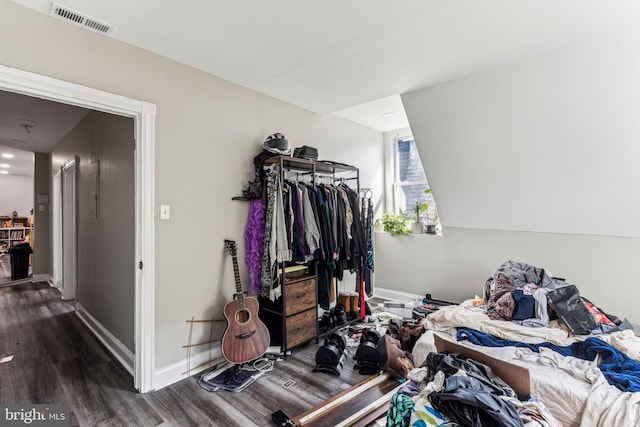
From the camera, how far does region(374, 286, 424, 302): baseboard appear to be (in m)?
4.30

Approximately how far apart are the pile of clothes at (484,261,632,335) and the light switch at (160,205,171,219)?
2658 millimetres

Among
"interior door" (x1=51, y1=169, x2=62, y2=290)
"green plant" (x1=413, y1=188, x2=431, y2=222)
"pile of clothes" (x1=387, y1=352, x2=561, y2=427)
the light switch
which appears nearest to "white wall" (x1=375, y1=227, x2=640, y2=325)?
"green plant" (x1=413, y1=188, x2=431, y2=222)

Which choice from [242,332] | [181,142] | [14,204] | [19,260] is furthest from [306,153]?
[14,204]

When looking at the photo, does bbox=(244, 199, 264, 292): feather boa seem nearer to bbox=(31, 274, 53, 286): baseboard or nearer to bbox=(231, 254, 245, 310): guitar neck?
bbox=(231, 254, 245, 310): guitar neck

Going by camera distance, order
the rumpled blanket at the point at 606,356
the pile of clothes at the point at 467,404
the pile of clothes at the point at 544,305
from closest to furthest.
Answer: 1. the pile of clothes at the point at 467,404
2. the rumpled blanket at the point at 606,356
3. the pile of clothes at the point at 544,305

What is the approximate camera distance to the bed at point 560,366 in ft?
4.75

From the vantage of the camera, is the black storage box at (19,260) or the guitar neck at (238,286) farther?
the black storage box at (19,260)

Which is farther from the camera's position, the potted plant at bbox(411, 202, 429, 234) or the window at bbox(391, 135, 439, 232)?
the window at bbox(391, 135, 439, 232)

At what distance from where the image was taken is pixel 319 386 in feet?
7.52

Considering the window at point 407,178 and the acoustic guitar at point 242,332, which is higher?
the window at point 407,178

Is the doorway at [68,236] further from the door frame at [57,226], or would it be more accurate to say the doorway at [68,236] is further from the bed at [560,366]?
the bed at [560,366]

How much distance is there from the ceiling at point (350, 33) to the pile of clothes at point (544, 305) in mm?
1806

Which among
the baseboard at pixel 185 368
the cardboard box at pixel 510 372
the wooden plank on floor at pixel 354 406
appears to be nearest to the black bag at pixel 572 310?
the cardboard box at pixel 510 372

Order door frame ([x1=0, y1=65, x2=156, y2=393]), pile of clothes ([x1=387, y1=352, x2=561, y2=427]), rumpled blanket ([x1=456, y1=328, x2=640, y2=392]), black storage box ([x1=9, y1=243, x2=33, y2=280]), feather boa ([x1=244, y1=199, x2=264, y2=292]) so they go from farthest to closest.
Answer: black storage box ([x1=9, y1=243, x2=33, y2=280])
feather boa ([x1=244, y1=199, x2=264, y2=292])
door frame ([x1=0, y1=65, x2=156, y2=393])
rumpled blanket ([x1=456, y1=328, x2=640, y2=392])
pile of clothes ([x1=387, y1=352, x2=561, y2=427])
